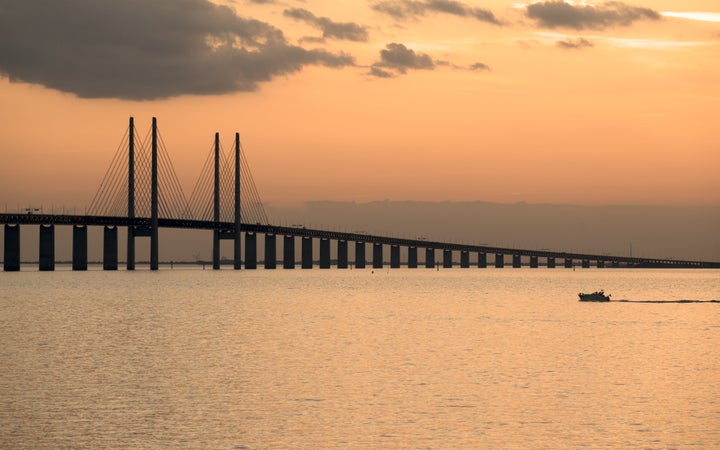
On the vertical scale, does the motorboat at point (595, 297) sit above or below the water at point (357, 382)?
below

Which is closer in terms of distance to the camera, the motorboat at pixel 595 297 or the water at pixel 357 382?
the water at pixel 357 382

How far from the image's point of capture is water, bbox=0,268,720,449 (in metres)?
30.0

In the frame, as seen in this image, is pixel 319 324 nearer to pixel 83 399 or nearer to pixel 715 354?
pixel 715 354

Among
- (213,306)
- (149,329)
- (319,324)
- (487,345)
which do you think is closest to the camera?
(487,345)

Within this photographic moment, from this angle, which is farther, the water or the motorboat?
the motorboat

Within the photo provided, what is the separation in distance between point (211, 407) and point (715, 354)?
28.2 m

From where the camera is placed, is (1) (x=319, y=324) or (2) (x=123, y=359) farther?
(1) (x=319, y=324)

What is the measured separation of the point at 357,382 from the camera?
40.5 metres

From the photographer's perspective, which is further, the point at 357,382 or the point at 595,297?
the point at 595,297

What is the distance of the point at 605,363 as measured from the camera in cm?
4809

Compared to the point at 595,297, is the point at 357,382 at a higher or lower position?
higher

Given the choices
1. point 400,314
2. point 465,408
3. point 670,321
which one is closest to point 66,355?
point 465,408

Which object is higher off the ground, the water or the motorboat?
the water

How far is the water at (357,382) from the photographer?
29969 mm
